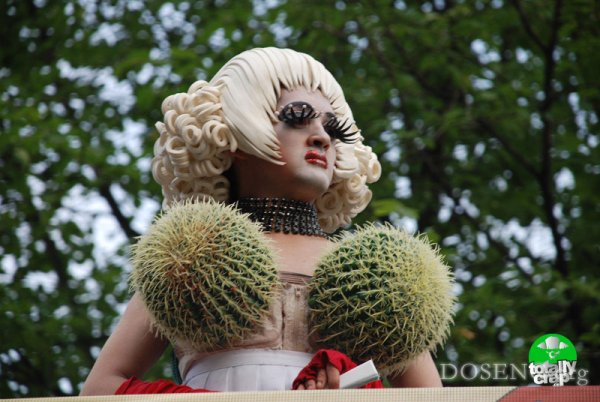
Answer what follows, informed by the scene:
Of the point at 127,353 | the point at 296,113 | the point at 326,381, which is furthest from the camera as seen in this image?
the point at 296,113

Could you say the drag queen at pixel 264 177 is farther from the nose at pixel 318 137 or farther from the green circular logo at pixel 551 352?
the green circular logo at pixel 551 352

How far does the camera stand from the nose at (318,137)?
4090 mm

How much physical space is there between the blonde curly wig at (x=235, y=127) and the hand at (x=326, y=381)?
0.76 m

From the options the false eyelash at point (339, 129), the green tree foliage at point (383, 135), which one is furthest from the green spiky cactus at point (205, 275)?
the green tree foliage at point (383, 135)

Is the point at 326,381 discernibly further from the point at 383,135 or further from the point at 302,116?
the point at 383,135

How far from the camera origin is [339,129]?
4191 millimetres

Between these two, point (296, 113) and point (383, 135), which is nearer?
point (296, 113)

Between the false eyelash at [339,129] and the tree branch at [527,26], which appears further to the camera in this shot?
the tree branch at [527,26]

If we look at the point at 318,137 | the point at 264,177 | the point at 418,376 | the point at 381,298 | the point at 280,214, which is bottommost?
the point at 418,376

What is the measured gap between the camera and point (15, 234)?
8.28 m

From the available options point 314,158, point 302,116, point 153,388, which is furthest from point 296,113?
point 153,388

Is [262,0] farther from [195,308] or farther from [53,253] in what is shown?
[195,308]

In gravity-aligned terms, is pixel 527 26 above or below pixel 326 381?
above

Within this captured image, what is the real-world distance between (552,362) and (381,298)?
1.72 feet
